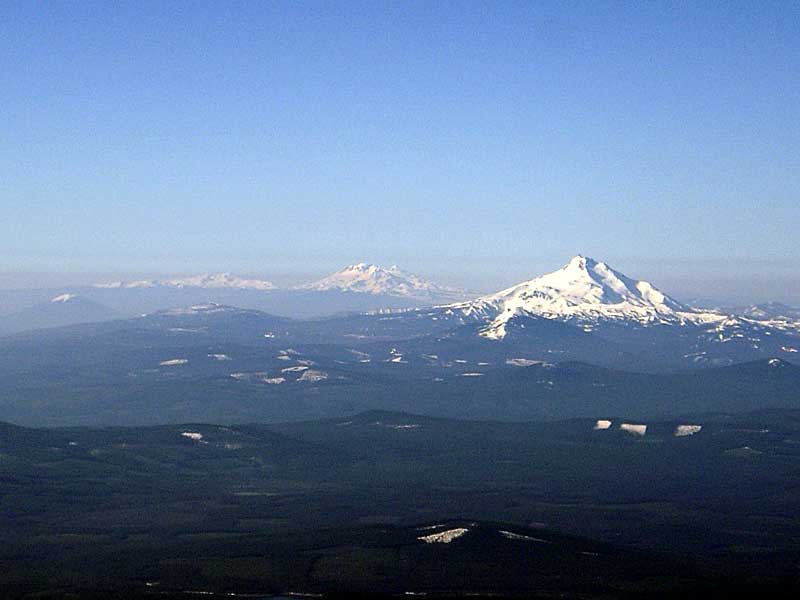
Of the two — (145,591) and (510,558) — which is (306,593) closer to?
(145,591)

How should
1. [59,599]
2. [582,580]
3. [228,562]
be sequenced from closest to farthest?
[59,599] → [582,580] → [228,562]

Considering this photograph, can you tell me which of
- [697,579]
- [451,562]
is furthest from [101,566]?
[697,579]

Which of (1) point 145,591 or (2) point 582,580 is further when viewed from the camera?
(2) point 582,580

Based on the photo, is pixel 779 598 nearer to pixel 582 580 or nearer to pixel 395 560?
pixel 582 580

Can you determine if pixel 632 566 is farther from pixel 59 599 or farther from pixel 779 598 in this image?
pixel 59 599

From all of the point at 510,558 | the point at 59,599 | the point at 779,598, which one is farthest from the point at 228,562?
the point at 779,598

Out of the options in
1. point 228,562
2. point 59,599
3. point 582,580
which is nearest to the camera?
point 59,599

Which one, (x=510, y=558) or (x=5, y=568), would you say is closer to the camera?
(x=5, y=568)
